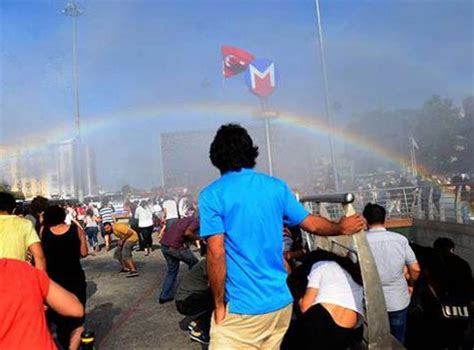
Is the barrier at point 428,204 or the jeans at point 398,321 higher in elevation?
the barrier at point 428,204

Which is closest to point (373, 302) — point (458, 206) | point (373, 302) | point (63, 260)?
point (373, 302)

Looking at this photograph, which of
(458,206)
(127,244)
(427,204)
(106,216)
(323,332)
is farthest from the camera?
(106,216)

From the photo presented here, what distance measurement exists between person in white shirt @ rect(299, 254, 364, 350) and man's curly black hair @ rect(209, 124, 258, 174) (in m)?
0.87

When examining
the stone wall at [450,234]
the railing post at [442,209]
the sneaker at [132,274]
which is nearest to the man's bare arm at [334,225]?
the stone wall at [450,234]

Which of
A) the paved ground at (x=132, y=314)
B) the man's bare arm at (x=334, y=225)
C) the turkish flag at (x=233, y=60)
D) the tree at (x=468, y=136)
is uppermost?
the turkish flag at (x=233, y=60)

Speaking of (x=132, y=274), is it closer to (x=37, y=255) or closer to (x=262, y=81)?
(x=37, y=255)

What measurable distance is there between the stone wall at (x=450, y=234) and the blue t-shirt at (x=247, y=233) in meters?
6.80

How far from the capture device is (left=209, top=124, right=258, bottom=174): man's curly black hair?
2.38 metres

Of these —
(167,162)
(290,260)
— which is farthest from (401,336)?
(167,162)

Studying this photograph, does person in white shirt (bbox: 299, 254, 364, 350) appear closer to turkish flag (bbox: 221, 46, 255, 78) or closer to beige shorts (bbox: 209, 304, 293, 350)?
beige shorts (bbox: 209, 304, 293, 350)

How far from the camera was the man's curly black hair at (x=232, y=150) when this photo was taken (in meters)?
2.38

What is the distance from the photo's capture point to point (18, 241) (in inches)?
145

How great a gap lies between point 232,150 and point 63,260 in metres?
2.66

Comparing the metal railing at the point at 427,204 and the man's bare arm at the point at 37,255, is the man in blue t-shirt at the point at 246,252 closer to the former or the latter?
the man's bare arm at the point at 37,255
